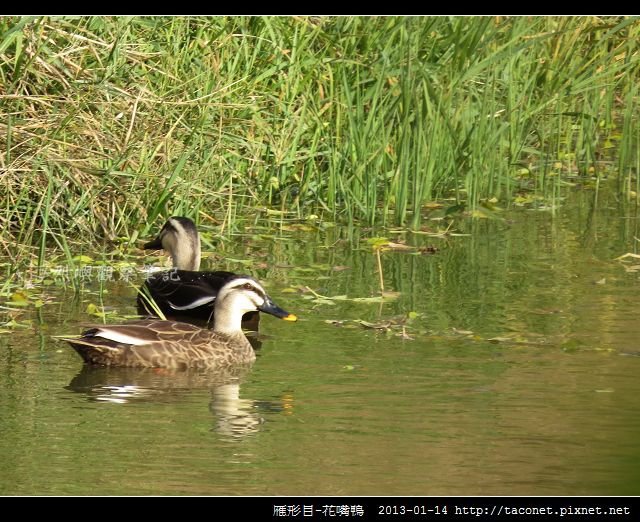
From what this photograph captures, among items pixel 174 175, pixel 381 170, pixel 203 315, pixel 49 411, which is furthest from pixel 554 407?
pixel 381 170

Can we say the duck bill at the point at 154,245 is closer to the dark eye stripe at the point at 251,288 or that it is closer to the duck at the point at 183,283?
the duck at the point at 183,283

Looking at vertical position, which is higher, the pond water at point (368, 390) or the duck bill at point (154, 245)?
the duck bill at point (154, 245)

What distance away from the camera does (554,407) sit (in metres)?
7.49

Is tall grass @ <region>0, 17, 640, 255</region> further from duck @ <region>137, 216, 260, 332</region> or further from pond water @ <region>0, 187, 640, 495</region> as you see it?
pond water @ <region>0, 187, 640, 495</region>

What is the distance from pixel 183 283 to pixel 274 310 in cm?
110

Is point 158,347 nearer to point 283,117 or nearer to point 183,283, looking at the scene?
point 183,283

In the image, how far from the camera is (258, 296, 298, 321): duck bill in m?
9.19

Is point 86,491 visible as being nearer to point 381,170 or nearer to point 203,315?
point 203,315

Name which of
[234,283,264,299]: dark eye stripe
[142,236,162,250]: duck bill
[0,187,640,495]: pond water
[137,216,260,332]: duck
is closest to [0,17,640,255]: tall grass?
[142,236,162,250]: duck bill

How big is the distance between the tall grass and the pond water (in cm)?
81

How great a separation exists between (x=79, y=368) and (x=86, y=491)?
2.37 m

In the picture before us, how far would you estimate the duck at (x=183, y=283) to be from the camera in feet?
32.2

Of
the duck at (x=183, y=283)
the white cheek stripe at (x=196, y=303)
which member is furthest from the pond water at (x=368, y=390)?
the white cheek stripe at (x=196, y=303)

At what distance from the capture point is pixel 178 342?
8820 millimetres
